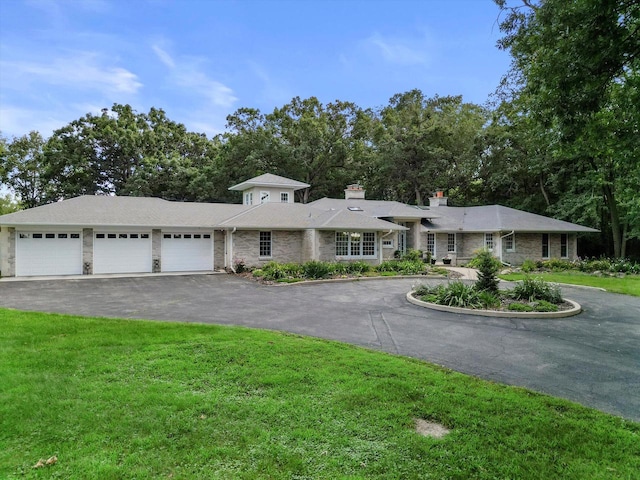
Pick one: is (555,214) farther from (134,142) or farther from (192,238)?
(134,142)

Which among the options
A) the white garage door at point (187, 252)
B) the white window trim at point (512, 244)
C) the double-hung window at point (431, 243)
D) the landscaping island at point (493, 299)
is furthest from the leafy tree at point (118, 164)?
the landscaping island at point (493, 299)

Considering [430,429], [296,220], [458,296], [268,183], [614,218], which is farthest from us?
[268,183]

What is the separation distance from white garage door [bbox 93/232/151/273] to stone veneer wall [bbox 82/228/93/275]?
0.53ft

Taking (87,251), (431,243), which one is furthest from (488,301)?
(87,251)

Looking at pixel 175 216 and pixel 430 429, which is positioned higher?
pixel 175 216

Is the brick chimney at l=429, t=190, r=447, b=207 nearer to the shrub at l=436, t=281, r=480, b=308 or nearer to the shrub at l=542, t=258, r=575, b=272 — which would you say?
the shrub at l=542, t=258, r=575, b=272

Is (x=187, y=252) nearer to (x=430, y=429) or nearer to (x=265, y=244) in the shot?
(x=265, y=244)

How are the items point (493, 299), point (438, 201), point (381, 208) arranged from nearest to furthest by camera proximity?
1. point (493, 299)
2. point (381, 208)
3. point (438, 201)

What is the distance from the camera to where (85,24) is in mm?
11539

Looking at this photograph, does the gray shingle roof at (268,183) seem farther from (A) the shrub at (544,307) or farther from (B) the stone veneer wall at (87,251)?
(A) the shrub at (544,307)

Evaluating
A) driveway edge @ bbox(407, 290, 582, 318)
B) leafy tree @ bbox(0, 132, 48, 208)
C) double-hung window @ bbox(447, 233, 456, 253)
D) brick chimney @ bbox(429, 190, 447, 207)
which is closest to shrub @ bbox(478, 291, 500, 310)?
driveway edge @ bbox(407, 290, 582, 318)

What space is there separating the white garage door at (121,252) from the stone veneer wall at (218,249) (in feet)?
10.5

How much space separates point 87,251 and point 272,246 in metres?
8.69

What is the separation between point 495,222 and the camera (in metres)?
23.7
